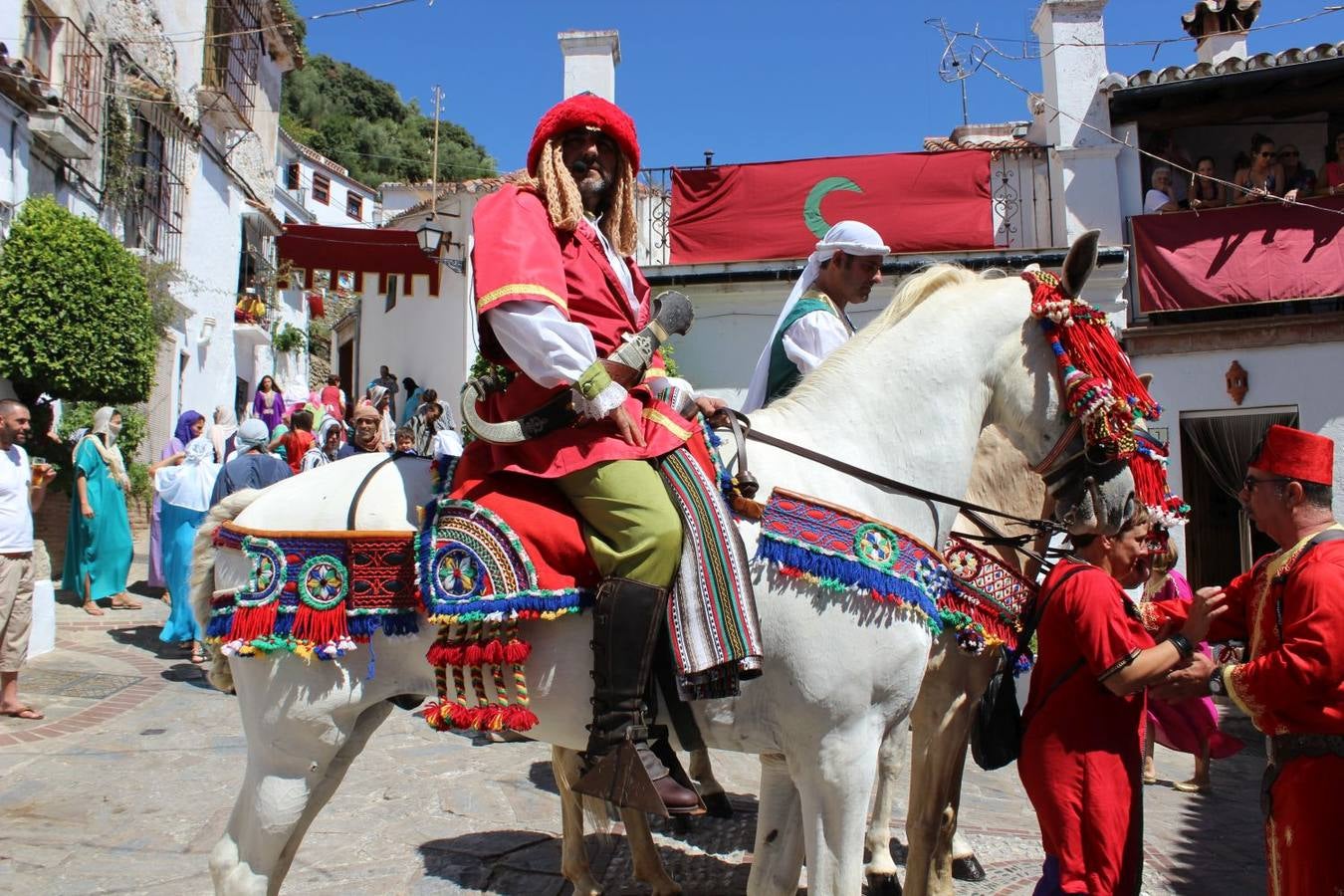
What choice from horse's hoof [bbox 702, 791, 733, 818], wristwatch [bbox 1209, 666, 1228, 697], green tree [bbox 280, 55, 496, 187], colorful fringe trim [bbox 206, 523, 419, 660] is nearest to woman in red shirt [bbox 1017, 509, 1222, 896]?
wristwatch [bbox 1209, 666, 1228, 697]

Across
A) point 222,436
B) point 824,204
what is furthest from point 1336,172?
point 222,436

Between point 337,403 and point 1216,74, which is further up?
point 1216,74

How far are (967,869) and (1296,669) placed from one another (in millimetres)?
2416

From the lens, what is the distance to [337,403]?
1794 centimetres

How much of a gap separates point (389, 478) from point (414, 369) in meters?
19.1

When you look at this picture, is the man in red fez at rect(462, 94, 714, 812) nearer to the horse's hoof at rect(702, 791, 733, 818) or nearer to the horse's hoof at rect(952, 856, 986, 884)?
the horse's hoof at rect(952, 856, 986, 884)

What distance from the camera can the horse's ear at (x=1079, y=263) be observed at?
291 cm

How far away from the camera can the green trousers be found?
8.45 feet

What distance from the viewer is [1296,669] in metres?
2.63

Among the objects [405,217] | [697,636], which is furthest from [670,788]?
[405,217]

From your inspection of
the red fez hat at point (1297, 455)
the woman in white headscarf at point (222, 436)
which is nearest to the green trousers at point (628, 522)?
the red fez hat at point (1297, 455)

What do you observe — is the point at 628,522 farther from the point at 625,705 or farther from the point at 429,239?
the point at 429,239

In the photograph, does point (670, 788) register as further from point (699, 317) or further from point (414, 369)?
point (414, 369)

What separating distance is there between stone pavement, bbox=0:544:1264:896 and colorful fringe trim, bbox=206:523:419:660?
6.17 feet
